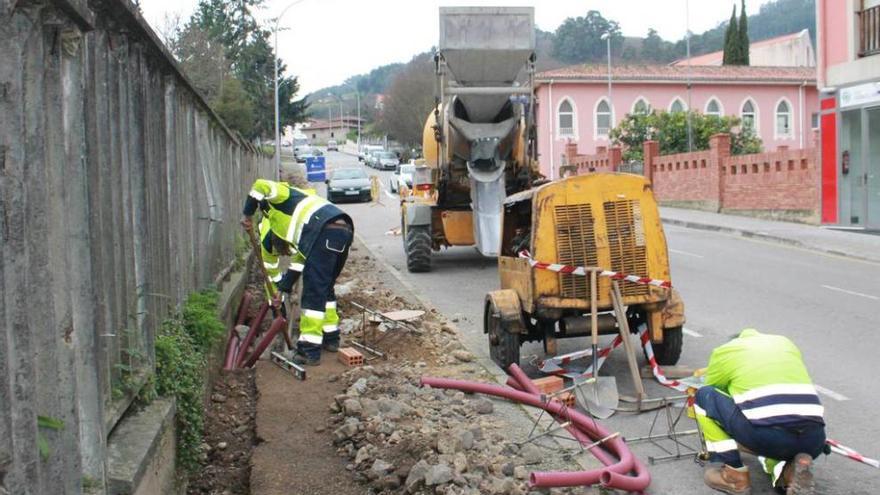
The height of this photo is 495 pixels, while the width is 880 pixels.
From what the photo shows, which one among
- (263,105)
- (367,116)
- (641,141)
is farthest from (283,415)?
(367,116)

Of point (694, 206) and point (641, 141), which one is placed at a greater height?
point (641, 141)

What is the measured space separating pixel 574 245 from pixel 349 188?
2697 cm

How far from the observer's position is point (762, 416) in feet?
15.3

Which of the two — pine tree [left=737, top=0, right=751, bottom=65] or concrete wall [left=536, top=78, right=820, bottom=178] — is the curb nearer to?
concrete wall [left=536, top=78, right=820, bottom=178]

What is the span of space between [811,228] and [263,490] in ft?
62.6

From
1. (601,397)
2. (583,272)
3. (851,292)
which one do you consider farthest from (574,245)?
(851,292)

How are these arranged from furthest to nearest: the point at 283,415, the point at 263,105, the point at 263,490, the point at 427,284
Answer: the point at 263,105, the point at 427,284, the point at 283,415, the point at 263,490

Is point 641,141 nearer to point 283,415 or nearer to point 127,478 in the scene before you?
point 283,415

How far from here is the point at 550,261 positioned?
711 cm

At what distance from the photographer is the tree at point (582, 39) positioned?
356ft

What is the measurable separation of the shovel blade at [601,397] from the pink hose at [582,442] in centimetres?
39

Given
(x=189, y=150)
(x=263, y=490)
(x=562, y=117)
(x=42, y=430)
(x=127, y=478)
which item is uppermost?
(x=562, y=117)

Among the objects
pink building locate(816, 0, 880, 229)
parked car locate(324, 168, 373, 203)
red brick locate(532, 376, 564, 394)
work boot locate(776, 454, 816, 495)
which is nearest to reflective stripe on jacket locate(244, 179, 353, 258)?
red brick locate(532, 376, 564, 394)

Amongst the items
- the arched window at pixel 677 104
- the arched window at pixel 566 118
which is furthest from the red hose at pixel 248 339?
the arched window at pixel 677 104
